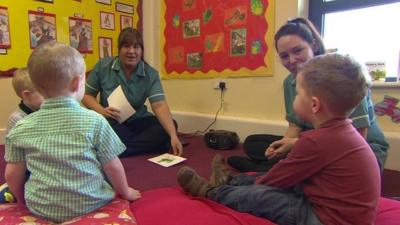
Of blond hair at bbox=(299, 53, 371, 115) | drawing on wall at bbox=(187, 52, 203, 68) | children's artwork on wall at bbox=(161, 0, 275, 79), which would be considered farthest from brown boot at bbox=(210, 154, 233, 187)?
drawing on wall at bbox=(187, 52, 203, 68)

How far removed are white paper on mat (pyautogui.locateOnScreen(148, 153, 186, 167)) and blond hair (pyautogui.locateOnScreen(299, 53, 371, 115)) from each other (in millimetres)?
985

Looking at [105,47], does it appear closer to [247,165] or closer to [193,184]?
[247,165]

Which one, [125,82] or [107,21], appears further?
[107,21]

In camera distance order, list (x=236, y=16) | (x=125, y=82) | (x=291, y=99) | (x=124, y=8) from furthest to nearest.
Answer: (x=124, y=8), (x=236, y=16), (x=125, y=82), (x=291, y=99)

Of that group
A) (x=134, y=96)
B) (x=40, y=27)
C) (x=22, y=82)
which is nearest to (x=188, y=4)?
(x=134, y=96)

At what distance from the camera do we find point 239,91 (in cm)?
232

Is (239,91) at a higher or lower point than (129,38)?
lower

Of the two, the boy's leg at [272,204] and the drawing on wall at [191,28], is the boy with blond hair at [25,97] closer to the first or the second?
the boy's leg at [272,204]

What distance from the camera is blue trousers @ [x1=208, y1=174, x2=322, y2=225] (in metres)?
0.87

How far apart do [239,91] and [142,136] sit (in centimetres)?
79

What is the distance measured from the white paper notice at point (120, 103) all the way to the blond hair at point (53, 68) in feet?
3.22

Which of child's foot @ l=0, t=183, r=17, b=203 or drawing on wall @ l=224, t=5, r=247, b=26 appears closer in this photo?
child's foot @ l=0, t=183, r=17, b=203

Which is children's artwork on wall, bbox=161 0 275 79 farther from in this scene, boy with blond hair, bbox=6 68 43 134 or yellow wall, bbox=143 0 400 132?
boy with blond hair, bbox=6 68 43 134

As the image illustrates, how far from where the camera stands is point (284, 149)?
1183 mm
